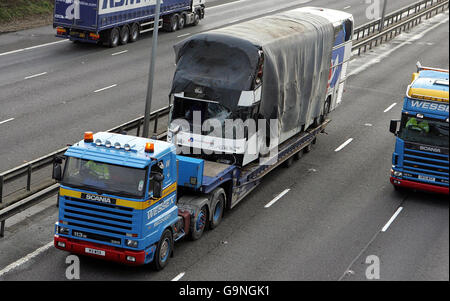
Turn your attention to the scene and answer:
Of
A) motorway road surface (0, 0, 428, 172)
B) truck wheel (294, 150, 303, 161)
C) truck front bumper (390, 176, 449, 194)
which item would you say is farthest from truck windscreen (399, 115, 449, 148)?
motorway road surface (0, 0, 428, 172)

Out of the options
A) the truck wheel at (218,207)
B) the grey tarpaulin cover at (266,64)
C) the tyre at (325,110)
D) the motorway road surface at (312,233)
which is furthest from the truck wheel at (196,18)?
the truck wheel at (218,207)

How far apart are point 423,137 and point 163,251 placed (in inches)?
329

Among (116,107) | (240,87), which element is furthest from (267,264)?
(116,107)

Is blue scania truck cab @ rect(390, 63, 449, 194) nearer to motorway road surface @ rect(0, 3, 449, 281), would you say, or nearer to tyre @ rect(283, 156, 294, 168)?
motorway road surface @ rect(0, 3, 449, 281)

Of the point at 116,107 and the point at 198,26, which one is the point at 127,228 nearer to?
the point at 116,107

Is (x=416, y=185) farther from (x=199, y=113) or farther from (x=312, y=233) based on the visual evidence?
(x=199, y=113)

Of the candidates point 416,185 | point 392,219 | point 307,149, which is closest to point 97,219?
point 392,219

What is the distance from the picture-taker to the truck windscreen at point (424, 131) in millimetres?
20219

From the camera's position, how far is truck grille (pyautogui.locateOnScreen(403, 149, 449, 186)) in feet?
67.0

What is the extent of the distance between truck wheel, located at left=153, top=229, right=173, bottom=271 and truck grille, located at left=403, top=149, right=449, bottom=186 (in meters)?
7.65

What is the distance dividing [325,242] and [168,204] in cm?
437

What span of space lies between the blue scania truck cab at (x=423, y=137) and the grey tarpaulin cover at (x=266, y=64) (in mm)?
3317

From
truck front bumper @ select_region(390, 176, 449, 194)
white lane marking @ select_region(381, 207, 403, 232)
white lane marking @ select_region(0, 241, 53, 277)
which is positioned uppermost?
truck front bumper @ select_region(390, 176, 449, 194)

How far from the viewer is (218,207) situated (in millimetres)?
19578
